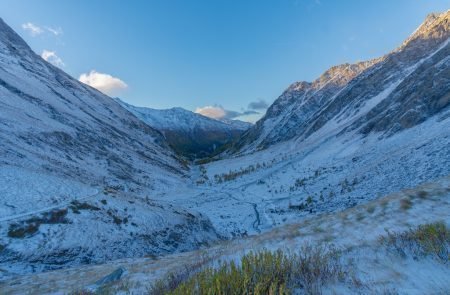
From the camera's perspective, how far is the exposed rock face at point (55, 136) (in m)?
36.7

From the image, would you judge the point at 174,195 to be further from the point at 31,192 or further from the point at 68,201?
the point at 31,192

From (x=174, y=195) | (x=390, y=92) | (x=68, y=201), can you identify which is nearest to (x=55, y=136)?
(x=174, y=195)

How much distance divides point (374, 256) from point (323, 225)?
433 centimetres

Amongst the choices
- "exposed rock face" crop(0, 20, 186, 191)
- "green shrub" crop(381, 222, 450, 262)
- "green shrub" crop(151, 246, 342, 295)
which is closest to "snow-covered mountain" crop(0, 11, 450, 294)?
"exposed rock face" crop(0, 20, 186, 191)

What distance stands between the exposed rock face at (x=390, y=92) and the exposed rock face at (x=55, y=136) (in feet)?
136

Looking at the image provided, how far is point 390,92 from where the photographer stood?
242 feet

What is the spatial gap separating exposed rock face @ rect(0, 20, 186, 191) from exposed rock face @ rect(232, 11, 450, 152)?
41548 millimetres

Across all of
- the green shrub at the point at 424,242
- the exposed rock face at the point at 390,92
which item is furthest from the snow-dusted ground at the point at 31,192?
the exposed rock face at the point at 390,92

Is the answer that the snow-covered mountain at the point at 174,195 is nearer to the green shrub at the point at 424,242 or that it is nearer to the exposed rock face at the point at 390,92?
the exposed rock face at the point at 390,92

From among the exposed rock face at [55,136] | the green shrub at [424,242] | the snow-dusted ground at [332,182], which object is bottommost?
the green shrub at [424,242]

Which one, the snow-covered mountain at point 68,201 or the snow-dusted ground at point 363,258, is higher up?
the snow-covered mountain at point 68,201

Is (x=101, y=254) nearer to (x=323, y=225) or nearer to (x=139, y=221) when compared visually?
(x=139, y=221)

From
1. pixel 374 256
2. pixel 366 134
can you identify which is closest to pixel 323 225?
pixel 374 256

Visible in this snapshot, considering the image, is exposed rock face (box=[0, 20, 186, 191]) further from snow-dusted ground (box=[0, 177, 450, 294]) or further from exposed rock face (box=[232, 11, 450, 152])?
exposed rock face (box=[232, 11, 450, 152])
